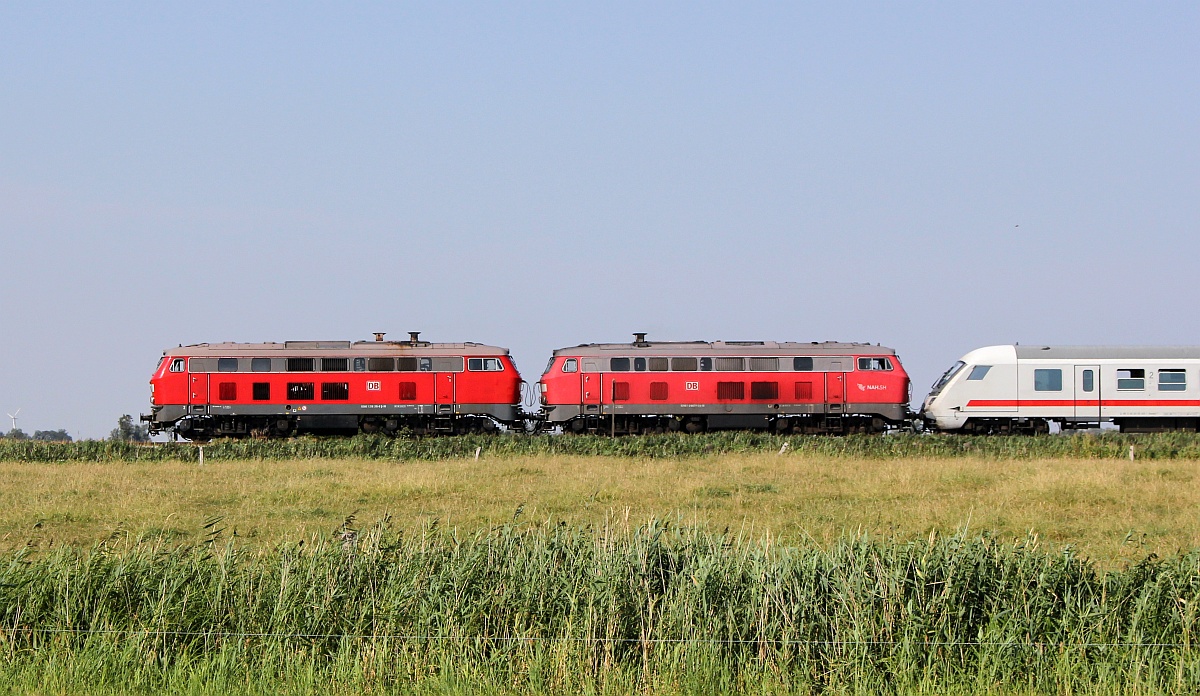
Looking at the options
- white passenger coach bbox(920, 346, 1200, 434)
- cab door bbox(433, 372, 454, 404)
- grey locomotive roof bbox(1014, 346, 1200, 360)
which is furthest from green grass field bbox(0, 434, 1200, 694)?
grey locomotive roof bbox(1014, 346, 1200, 360)

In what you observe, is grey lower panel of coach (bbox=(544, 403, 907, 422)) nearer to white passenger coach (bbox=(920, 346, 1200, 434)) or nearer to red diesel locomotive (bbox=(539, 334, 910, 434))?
red diesel locomotive (bbox=(539, 334, 910, 434))

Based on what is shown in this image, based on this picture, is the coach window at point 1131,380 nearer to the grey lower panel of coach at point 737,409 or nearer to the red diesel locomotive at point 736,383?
the red diesel locomotive at point 736,383

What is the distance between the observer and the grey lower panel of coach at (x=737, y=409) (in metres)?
51.5

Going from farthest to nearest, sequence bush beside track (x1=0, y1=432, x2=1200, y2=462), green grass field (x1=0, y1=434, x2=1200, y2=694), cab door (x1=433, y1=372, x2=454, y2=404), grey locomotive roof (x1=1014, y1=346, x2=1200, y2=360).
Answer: cab door (x1=433, y1=372, x2=454, y2=404), grey locomotive roof (x1=1014, y1=346, x2=1200, y2=360), bush beside track (x1=0, y1=432, x2=1200, y2=462), green grass field (x1=0, y1=434, x2=1200, y2=694)

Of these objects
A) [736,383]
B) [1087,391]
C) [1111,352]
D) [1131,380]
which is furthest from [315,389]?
[1131,380]

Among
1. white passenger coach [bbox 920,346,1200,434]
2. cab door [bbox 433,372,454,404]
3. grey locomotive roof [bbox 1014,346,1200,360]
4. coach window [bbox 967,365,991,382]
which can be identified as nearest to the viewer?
white passenger coach [bbox 920,346,1200,434]

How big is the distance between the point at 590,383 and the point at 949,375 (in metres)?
15.8

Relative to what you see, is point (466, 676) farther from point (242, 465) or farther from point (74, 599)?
point (242, 465)

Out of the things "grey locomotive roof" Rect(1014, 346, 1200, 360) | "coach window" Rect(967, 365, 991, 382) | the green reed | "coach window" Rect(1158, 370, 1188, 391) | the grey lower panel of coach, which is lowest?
the green reed

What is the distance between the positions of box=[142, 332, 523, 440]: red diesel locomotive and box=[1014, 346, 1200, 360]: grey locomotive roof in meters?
22.9

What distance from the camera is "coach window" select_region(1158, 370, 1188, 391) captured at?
49.8 meters

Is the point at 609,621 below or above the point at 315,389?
below

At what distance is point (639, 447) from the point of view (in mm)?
44969

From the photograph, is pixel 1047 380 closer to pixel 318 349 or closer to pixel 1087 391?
pixel 1087 391
